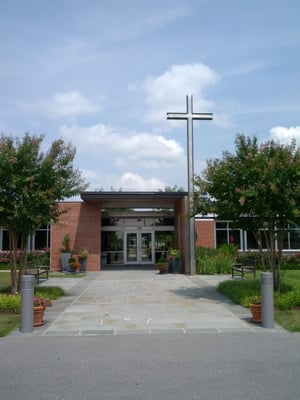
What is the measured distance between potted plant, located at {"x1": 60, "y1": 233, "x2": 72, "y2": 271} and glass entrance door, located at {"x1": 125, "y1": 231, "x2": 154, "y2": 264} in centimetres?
527

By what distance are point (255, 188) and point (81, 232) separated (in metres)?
14.8

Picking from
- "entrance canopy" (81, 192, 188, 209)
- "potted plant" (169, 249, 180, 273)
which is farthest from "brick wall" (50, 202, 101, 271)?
"potted plant" (169, 249, 180, 273)

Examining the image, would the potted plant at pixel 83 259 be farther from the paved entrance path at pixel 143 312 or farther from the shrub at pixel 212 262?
the paved entrance path at pixel 143 312

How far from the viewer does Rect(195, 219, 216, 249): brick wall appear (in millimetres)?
25391

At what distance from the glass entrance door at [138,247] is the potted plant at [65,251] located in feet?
17.3

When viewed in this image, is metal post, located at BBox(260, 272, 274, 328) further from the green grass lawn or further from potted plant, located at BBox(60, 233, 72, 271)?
potted plant, located at BBox(60, 233, 72, 271)

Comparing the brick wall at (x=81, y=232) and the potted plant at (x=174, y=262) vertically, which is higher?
the brick wall at (x=81, y=232)

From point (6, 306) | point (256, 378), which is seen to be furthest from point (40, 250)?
point (256, 378)

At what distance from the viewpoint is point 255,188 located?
11.5m

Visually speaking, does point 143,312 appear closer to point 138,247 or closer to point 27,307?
point 27,307

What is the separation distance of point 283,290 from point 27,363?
27.5 feet

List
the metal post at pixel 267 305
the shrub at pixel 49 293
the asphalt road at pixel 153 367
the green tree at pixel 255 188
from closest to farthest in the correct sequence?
1. the asphalt road at pixel 153 367
2. the metal post at pixel 267 305
3. the green tree at pixel 255 188
4. the shrub at pixel 49 293

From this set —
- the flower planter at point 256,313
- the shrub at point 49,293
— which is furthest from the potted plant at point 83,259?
the flower planter at point 256,313

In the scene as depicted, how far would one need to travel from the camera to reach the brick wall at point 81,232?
24.2 metres
